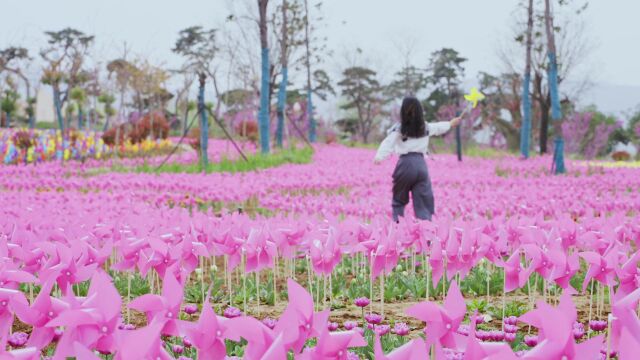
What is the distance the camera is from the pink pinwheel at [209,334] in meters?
1.61

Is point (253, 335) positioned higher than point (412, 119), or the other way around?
point (412, 119)

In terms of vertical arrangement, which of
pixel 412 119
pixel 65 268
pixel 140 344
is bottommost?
pixel 65 268

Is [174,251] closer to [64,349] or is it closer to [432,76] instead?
[64,349]

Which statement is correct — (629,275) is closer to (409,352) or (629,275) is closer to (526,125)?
(409,352)

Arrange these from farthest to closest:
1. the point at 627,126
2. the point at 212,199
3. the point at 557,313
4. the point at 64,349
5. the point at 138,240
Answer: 1. the point at 627,126
2. the point at 212,199
3. the point at 138,240
4. the point at 64,349
5. the point at 557,313

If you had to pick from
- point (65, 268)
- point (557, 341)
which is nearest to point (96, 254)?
point (65, 268)

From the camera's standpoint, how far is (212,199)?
365 inches

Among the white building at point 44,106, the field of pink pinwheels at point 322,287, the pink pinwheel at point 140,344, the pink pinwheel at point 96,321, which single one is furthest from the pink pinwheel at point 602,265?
the white building at point 44,106

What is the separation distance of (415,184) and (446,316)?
5.52 metres

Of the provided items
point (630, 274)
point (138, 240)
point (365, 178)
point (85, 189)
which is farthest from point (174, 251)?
point (365, 178)

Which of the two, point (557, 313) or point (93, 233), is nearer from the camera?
point (557, 313)

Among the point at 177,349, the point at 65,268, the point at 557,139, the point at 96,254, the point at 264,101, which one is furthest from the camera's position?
the point at 264,101

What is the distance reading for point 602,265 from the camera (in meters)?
3.07

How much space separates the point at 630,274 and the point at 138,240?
2.28m
